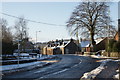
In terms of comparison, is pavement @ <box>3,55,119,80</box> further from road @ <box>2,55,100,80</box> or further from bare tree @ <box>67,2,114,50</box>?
bare tree @ <box>67,2,114,50</box>

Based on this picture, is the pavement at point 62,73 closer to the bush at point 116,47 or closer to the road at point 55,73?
the road at point 55,73

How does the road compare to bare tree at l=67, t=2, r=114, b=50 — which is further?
bare tree at l=67, t=2, r=114, b=50

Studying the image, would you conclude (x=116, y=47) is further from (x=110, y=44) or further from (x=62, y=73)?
(x=62, y=73)

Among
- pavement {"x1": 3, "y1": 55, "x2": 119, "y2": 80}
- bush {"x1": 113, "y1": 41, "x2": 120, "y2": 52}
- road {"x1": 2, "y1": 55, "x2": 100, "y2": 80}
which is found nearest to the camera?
pavement {"x1": 3, "y1": 55, "x2": 119, "y2": 80}

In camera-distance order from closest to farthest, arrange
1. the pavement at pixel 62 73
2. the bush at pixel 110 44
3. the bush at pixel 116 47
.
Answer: the pavement at pixel 62 73 < the bush at pixel 116 47 < the bush at pixel 110 44

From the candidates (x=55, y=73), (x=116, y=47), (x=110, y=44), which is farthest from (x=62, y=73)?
(x=110, y=44)

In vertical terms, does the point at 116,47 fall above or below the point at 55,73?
above

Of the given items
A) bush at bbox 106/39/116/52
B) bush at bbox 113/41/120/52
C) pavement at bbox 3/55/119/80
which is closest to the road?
pavement at bbox 3/55/119/80

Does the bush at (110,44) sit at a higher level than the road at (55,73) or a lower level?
higher

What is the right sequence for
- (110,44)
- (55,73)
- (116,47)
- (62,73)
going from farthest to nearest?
(110,44)
(116,47)
(55,73)
(62,73)

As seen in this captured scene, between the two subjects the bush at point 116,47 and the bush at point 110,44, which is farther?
the bush at point 110,44

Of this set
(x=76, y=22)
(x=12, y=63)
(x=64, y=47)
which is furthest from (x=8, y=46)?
(x=64, y=47)

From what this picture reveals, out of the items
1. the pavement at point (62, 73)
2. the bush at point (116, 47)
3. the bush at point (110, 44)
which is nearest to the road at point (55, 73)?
the pavement at point (62, 73)

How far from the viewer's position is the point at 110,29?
50.3 m
